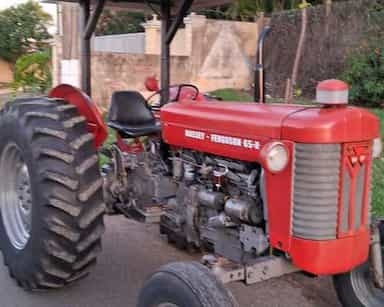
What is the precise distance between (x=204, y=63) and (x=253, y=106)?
10527 millimetres

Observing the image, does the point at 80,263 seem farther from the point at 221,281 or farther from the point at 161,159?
the point at 221,281

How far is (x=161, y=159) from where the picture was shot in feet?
13.1

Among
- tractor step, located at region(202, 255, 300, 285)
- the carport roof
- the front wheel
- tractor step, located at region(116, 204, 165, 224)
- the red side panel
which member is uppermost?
the carport roof

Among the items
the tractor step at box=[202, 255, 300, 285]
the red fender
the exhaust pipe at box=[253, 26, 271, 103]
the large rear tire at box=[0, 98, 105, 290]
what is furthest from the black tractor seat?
the tractor step at box=[202, 255, 300, 285]

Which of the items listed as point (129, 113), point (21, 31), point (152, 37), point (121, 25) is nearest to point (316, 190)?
point (129, 113)

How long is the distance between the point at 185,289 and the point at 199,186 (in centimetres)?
101

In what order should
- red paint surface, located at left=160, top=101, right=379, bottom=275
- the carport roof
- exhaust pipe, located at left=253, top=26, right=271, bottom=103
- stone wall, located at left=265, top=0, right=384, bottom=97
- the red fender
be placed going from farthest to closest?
stone wall, located at left=265, top=0, right=384, bottom=97 < the carport roof < the red fender < exhaust pipe, located at left=253, top=26, right=271, bottom=103 < red paint surface, located at left=160, top=101, right=379, bottom=275

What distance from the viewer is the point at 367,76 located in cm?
1158

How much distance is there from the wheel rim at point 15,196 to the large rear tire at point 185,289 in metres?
1.42

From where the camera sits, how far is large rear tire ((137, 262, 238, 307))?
2473mm

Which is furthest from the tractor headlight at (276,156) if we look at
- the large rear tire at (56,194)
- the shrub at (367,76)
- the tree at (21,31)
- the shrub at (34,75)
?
the tree at (21,31)

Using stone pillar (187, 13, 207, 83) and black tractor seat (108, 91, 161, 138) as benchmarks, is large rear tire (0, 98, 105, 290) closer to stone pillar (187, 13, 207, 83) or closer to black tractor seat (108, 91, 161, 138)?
black tractor seat (108, 91, 161, 138)

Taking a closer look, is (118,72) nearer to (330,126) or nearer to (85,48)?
(85,48)

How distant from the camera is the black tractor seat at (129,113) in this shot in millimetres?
4410
